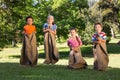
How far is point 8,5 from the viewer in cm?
3372

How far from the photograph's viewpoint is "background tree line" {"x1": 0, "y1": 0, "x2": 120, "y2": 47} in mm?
34062

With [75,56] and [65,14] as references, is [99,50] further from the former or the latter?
A: [65,14]

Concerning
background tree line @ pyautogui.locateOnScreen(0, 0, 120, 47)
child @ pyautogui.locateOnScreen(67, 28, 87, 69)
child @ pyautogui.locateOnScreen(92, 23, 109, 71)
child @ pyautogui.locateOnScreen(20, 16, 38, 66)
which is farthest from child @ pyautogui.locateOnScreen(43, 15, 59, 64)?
background tree line @ pyautogui.locateOnScreen(0, 0, 120, 47)

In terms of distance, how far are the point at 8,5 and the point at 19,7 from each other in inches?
41.3

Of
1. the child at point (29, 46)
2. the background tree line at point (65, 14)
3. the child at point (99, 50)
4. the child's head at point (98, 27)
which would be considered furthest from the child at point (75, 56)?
the background tree line at point (65, 14)

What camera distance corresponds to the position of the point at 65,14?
44.6 m

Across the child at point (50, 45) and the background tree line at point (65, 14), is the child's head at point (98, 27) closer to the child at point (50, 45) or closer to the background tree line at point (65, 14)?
the child at point (50, 45)

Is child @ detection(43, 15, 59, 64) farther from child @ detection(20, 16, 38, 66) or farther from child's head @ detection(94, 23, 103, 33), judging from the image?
child's head @ detection(94, 23, 103, 33)

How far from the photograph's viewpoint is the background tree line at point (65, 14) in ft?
112

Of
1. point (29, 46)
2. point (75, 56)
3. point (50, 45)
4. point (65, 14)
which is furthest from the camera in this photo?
point (65, 14)

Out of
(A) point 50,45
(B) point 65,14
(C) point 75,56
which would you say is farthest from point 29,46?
(B) point 65,14

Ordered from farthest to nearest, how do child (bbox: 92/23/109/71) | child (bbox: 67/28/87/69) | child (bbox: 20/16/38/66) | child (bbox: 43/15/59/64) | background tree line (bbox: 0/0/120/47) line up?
background tree line (bbox: 0/0/120/47) < child (bbox: 43/15/59/64) < child (bbox: 20/16/38/66) < child (bbox: 67/28/87/69) < child (bbox: 92/23/109/71)

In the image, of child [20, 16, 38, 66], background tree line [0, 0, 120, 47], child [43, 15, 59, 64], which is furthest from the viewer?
background tree line [0, 0, 120, 47]

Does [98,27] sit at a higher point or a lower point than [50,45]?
higher
